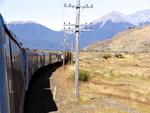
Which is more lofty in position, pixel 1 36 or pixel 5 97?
pixel 1 36

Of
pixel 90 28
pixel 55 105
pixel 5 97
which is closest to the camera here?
pixel 5 97

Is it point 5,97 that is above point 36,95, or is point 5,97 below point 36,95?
above

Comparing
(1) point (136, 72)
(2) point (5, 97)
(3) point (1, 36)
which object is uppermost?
(3) point (1, 36)

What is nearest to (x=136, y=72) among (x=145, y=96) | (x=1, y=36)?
(x=145, y=96)

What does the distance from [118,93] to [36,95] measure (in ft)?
37.3

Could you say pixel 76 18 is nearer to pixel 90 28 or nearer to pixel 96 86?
pixel 90 28

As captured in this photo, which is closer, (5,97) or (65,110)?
(5,97)

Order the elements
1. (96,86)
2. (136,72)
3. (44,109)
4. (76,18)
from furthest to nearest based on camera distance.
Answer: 1. (136,72)
2. (96,86)
3. (76,18)
4. (44,109)

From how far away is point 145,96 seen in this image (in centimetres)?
4241

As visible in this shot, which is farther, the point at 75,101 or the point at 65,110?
the point at 75,101

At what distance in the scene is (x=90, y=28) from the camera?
148ft

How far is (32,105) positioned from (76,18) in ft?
50.2

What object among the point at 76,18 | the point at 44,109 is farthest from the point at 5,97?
the point at 76,18

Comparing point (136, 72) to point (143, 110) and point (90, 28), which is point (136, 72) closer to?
point (90, 28)
